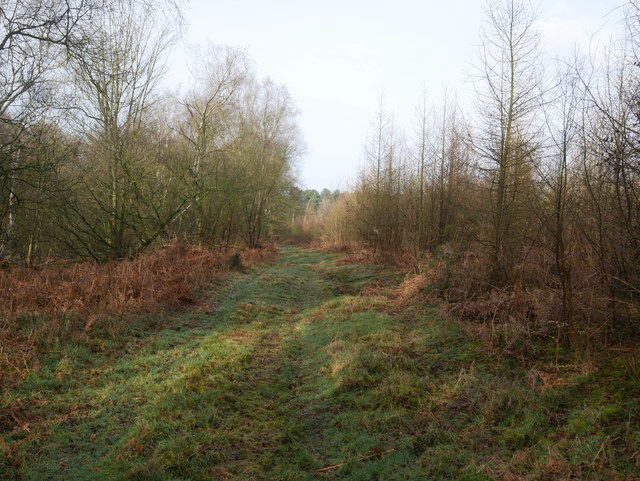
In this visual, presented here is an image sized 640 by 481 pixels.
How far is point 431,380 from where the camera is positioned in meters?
5.24

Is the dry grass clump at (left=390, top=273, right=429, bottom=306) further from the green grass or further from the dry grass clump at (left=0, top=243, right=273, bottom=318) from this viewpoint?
the dry grass clump at (left=0, top=243, right=273, bottom=318)

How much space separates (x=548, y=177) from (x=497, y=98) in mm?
3412

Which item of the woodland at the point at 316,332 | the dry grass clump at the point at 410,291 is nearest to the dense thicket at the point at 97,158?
the woodland at the point at 316,332

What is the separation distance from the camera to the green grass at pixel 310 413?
3.44 m

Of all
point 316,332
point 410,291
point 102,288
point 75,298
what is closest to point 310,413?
point 316,332

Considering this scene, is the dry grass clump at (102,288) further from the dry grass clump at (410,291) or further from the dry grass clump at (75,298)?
the dry grass clump at (410,291)

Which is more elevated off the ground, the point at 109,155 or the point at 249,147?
the point at 249,147

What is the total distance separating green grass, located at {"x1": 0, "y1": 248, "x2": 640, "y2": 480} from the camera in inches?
135

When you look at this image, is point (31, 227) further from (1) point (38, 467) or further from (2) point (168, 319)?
(1) point (38, 467)

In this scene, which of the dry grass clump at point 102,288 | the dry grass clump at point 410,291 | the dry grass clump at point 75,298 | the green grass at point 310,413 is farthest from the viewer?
the dry grass clump at point 410,291

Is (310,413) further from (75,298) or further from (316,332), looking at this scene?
(75,298)

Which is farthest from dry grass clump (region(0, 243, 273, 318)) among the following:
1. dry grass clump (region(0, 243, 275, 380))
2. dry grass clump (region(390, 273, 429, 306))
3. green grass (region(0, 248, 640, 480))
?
dry grass clump (region(390, 273, 429, 306))

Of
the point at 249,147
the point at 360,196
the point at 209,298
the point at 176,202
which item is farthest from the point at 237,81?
the point at 209,298

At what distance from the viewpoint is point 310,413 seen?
484 centimetres
